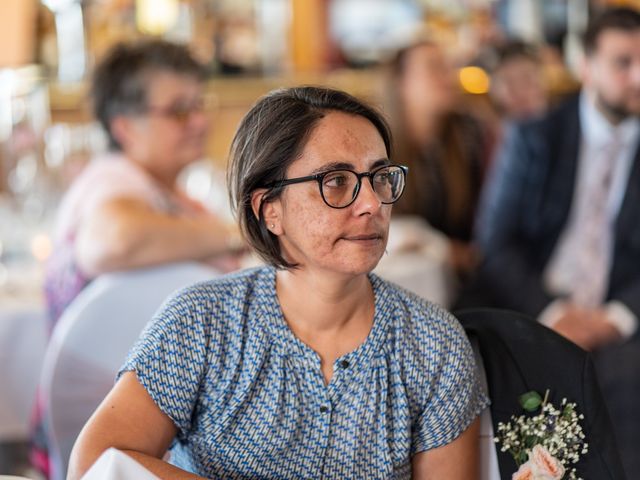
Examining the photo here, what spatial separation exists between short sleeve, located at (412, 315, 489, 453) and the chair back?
0.16 ft

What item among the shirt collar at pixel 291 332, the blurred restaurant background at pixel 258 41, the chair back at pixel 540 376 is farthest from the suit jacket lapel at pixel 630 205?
the blurred restaurant background at pixel 258 41

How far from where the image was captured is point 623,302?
9.04ft

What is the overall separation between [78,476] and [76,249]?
43.1 inches

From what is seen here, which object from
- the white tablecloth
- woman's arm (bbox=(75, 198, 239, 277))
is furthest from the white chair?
the white tablecloth

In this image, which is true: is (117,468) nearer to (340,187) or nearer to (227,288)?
(227,288)

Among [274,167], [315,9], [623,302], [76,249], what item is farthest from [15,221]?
[315,9]

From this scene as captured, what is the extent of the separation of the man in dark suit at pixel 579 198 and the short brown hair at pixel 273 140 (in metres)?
1.44

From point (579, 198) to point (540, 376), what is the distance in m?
1.50

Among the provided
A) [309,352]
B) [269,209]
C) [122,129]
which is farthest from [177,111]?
[309,352]

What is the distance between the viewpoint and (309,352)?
151 centimetres

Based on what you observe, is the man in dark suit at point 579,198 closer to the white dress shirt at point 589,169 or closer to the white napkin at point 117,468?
the white dress shirt at point 589,169

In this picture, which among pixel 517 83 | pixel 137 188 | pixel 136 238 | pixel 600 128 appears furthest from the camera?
pixel 517 83

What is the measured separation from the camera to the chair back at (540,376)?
4.91 ft

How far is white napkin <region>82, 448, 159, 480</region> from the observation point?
1.30m
